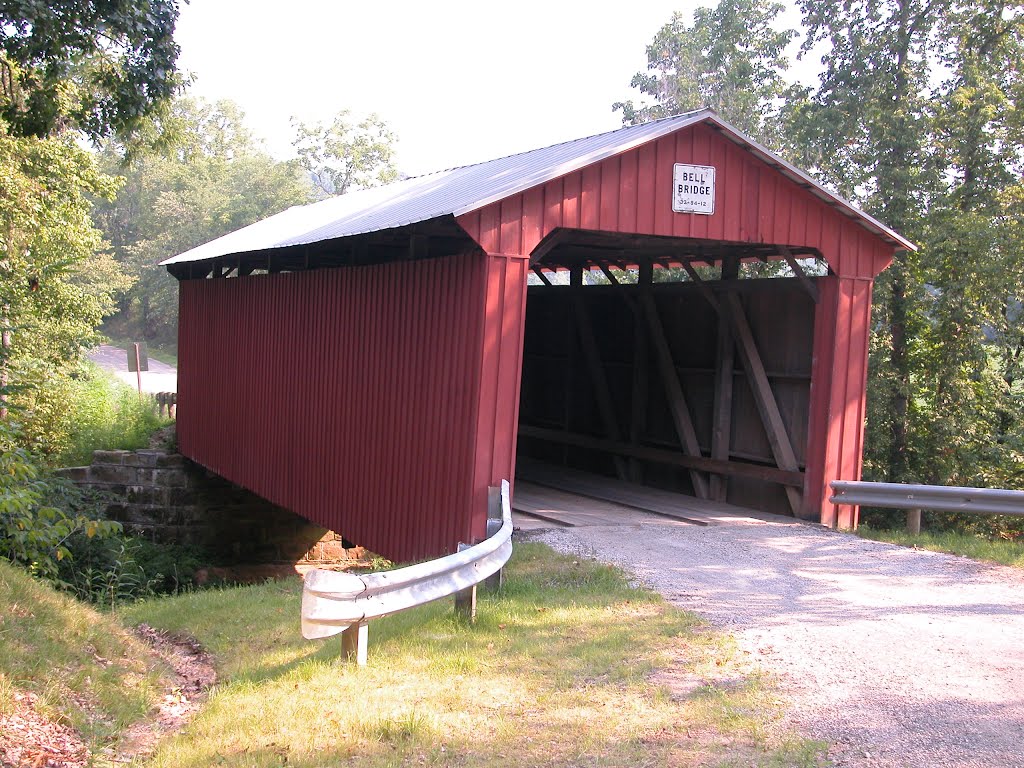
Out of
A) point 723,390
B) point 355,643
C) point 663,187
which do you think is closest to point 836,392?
point 723,390

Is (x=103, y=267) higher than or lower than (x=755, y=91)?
lower

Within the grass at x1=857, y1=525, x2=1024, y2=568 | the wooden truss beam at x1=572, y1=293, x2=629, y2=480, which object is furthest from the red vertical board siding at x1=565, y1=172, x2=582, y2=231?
the wooden truss beam at x1=572, y1=293, x2=629, y2=480

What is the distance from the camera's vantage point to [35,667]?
5.56 metres

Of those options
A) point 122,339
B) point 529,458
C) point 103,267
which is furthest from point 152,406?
point 122,339

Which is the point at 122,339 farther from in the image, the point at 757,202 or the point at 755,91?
the point at 757,202

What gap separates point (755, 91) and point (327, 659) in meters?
23.8

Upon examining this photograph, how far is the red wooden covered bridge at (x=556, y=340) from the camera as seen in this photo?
26.7 ft

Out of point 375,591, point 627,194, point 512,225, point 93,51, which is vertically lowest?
point 375,591

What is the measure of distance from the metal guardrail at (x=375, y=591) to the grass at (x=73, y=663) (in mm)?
1138

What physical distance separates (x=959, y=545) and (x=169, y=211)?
47.9 metres

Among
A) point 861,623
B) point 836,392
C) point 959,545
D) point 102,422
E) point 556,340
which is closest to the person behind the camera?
point 861,623

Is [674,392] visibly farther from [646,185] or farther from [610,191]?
[610,191]

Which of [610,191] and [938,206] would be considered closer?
[610,191]

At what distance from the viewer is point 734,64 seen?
2619 cm
